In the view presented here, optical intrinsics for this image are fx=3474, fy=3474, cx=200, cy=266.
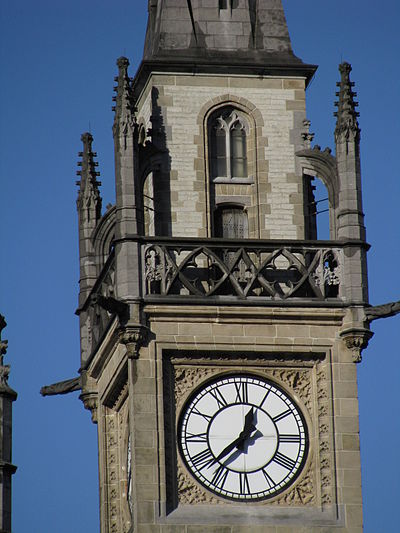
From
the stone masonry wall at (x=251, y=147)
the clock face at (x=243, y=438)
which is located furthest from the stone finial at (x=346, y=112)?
the clock face at (x=243, y=438)

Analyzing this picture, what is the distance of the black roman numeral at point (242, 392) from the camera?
174 feet

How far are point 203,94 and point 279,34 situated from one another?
1.74 metres

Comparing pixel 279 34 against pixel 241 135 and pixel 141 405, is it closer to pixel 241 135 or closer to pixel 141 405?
pixel 241 135

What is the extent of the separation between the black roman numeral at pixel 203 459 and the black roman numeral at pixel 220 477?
6.5 inches

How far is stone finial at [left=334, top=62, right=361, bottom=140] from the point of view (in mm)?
54125

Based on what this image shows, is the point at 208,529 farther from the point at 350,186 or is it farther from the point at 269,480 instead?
the point at 350,186

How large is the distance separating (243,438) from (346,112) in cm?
547

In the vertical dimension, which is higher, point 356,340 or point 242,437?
point 356,340

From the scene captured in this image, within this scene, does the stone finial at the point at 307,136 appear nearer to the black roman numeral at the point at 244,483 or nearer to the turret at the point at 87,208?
the turret at the point at 87,208

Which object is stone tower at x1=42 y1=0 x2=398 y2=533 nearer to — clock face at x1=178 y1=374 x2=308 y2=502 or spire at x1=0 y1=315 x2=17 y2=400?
clock face at x1=178 y1=374 x2=308 y2=502

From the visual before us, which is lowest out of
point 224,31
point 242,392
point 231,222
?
point 242,392

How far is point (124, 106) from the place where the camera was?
5372 centimetres

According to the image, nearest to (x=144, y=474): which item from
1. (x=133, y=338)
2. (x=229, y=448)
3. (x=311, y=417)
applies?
(x=229, y=448)

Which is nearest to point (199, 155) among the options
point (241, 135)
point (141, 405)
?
point (241, 135)
